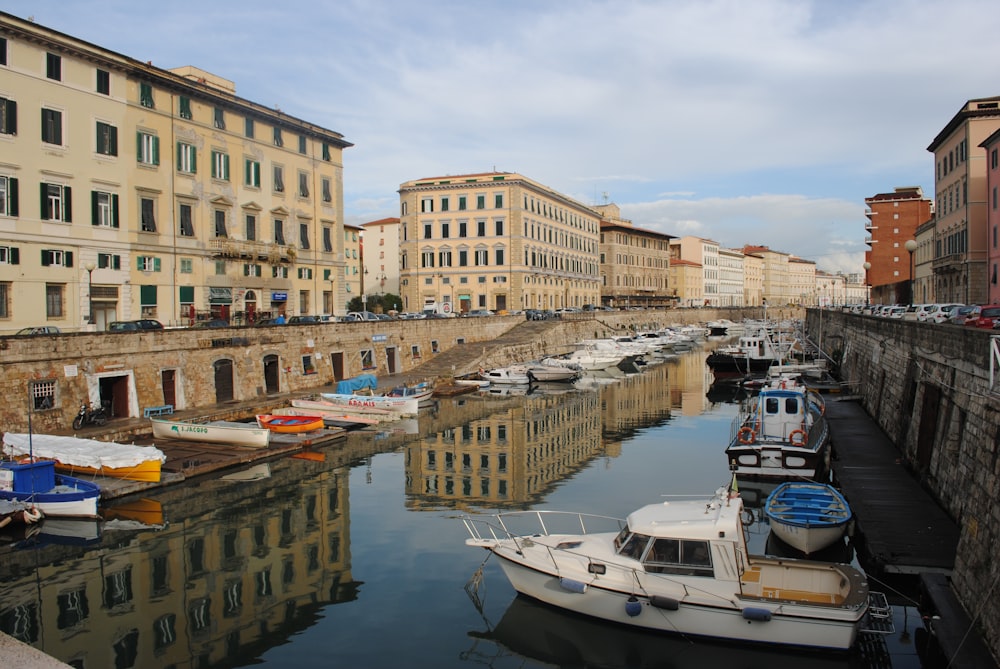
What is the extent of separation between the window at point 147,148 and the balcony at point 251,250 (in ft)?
19.6

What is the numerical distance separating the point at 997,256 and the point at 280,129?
49.5 metres

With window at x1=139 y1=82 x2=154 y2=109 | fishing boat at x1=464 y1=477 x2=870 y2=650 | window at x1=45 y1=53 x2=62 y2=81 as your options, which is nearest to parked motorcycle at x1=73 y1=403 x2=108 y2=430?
window at x1=45 y1=53 x2=62 y2=81

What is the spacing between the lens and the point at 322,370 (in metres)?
44.3

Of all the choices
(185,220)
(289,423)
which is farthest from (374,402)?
(185,220)

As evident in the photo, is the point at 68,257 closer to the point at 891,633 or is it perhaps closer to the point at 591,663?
the point at 591,663

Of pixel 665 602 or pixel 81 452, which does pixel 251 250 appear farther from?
pixel 665 602

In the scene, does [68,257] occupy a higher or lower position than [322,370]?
higher

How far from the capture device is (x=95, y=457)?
77.5 feet

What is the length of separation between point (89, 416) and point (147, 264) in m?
14.6

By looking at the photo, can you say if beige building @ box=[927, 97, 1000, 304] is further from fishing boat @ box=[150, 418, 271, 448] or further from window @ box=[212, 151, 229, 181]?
window @ box=[212, 151, 229, 181]

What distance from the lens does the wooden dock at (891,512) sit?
1473 cm

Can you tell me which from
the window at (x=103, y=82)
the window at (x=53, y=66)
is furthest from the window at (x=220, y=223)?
the window at (x=53, y=66)

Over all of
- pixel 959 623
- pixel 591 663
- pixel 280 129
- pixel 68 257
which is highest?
pixel 280 129

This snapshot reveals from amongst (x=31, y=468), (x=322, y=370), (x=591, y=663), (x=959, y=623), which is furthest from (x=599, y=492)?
(x=322, y=370)
